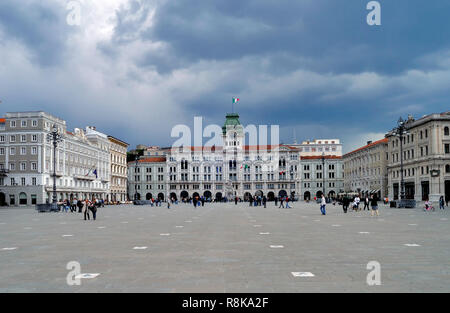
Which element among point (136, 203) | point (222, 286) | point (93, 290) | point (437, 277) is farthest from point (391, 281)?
point (136, 203)

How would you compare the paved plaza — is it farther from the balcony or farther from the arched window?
the balcony

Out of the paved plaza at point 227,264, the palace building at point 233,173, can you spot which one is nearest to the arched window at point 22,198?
the palace building at point 233,173

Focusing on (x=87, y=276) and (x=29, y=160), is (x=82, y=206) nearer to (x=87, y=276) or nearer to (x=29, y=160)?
(x=29, y=160)

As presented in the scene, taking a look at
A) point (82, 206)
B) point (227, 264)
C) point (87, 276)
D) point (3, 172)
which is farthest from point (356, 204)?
point (3, 172)

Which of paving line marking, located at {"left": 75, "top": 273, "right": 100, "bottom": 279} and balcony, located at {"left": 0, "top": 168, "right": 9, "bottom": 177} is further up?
balcony, located at {"left": 0, "top": 168, "right": 9, "bottom": 177}

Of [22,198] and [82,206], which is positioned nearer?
[82,206]

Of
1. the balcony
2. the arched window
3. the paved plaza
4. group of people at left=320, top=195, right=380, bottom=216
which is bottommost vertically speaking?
the arched window

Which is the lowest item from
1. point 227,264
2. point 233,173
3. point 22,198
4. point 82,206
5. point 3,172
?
point 22,198

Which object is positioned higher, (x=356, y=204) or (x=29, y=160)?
(x=29, y=160)

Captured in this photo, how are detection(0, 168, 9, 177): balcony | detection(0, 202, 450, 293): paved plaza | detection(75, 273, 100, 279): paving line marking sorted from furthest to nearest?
1. detection(0, 168, 9, 177): balcony
2. detection(75, 273, 100, 279): paving line marking
3. detection(0, 202, 450, 293): paved plaza

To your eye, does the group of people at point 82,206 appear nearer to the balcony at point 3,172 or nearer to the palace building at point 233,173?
the balcony at point 3,172

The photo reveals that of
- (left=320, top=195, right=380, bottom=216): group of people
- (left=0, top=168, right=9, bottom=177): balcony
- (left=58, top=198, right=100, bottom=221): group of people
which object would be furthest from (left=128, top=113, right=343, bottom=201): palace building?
(left=320, top=195, right=380, bottom=216): group of people
